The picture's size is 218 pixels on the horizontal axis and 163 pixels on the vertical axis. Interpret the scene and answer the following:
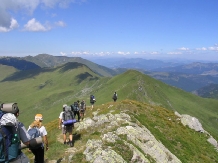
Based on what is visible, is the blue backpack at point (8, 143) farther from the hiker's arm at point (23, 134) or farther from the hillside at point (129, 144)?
the hillside at point (129, 144)

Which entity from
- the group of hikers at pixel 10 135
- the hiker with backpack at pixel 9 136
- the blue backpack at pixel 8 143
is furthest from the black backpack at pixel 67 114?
the blue backpack at pixel 8 143

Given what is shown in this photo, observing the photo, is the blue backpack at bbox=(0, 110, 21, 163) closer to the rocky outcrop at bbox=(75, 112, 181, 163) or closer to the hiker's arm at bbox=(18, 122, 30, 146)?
the hiker's arm at bbox=(18, 122, 30, 146)

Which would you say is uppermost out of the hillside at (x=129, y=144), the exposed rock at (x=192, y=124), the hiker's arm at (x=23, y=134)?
the hiker's arm at (x=23, y=134)

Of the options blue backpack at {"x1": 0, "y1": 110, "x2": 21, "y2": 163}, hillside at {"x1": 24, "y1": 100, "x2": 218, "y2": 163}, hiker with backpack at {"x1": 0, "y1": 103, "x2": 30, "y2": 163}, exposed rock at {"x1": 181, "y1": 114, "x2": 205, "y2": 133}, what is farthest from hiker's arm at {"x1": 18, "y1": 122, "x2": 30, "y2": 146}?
exposed rock at {"x1": 181, "y1": 114, "x2": 205, "y2": 133}

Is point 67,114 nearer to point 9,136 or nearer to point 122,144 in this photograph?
point 122,144

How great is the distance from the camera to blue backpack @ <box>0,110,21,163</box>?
→ 7.77 m

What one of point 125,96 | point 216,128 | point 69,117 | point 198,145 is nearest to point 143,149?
point 69,117

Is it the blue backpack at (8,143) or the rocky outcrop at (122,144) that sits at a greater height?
the blue backpack at (8,143)

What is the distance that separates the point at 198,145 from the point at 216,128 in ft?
520

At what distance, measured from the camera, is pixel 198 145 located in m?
30.2

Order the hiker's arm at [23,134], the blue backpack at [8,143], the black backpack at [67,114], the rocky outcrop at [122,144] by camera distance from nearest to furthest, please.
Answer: the blue backpack at [8,143] → the hiker's arm at [23,134] → the rocky outcrop at [122,144] → the black backpack at [67,114]

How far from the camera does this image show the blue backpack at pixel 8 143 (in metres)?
7.77

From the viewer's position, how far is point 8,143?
26.2 ft

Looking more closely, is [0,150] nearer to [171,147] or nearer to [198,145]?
[171,147]
